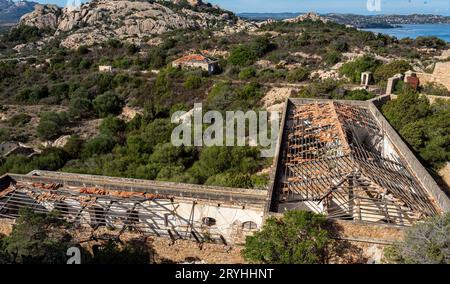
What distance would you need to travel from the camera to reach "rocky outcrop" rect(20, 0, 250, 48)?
65.8m

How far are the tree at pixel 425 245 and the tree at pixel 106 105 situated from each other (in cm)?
2943

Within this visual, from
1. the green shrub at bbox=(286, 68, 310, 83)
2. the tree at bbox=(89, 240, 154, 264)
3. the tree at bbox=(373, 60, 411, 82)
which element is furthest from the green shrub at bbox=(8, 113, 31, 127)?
the tree at bbox=(373, 60, 411, 82)

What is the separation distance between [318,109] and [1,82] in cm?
4010

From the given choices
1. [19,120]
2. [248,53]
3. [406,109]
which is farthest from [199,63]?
[406,109]

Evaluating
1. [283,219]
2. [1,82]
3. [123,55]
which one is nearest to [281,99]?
[283,219]

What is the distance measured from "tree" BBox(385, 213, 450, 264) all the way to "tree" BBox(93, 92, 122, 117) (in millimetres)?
29432

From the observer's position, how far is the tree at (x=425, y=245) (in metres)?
7.16

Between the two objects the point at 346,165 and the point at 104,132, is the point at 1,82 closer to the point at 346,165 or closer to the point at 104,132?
the point at 104,132

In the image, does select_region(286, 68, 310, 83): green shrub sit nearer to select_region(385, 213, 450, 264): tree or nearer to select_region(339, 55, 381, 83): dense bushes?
select_region(339, 55, 381, 83): dense bushes

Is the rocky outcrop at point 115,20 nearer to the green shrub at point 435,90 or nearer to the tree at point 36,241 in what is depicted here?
the green shrub at point 435,90

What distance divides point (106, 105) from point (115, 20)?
4524 cm

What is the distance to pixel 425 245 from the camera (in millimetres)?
7316

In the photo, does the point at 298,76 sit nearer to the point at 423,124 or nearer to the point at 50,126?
the point at 423,124

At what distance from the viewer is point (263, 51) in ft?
142
